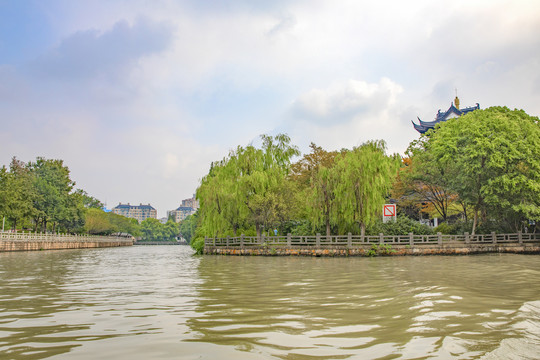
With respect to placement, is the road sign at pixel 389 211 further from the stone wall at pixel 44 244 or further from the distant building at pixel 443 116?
the stone wall at pixel 44 244

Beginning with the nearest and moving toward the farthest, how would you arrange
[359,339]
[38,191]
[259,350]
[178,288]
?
[259,350] < [359,339] < [178,288] < [38,191]

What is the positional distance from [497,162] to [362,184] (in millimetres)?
8499

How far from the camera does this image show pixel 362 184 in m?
25.9

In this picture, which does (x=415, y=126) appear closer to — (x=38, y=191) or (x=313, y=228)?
(x=313, y=228)

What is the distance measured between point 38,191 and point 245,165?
1271 inches

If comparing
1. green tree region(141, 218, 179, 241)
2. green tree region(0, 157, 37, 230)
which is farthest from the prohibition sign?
green tree region(141, 218, 179, 241)

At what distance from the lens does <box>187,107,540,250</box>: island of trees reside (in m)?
25.4

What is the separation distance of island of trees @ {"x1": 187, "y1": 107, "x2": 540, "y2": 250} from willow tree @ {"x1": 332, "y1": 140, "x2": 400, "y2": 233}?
0.22 ft

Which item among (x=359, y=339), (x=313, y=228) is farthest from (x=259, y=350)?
(x=313, y=228)

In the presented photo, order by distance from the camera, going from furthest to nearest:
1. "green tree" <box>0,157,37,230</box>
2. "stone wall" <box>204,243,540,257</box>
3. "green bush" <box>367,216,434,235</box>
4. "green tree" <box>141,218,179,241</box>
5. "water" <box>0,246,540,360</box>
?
"green tree" <box>141,218,179,241</box>, "green tree" <box>0,157,37,230</box>, "green bush" <box>367,216,434,235</box>, "stone wall" <box>204,243,540,257</box>, "water" <box>0,246,540,360</box>

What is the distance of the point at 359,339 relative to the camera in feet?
14.6

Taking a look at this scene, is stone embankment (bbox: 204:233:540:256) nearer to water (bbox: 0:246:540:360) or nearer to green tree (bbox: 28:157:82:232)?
water (bbox: 0:246:540:360)

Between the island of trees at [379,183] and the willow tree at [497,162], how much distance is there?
64mm

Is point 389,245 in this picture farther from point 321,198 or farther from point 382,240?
point 321,198
